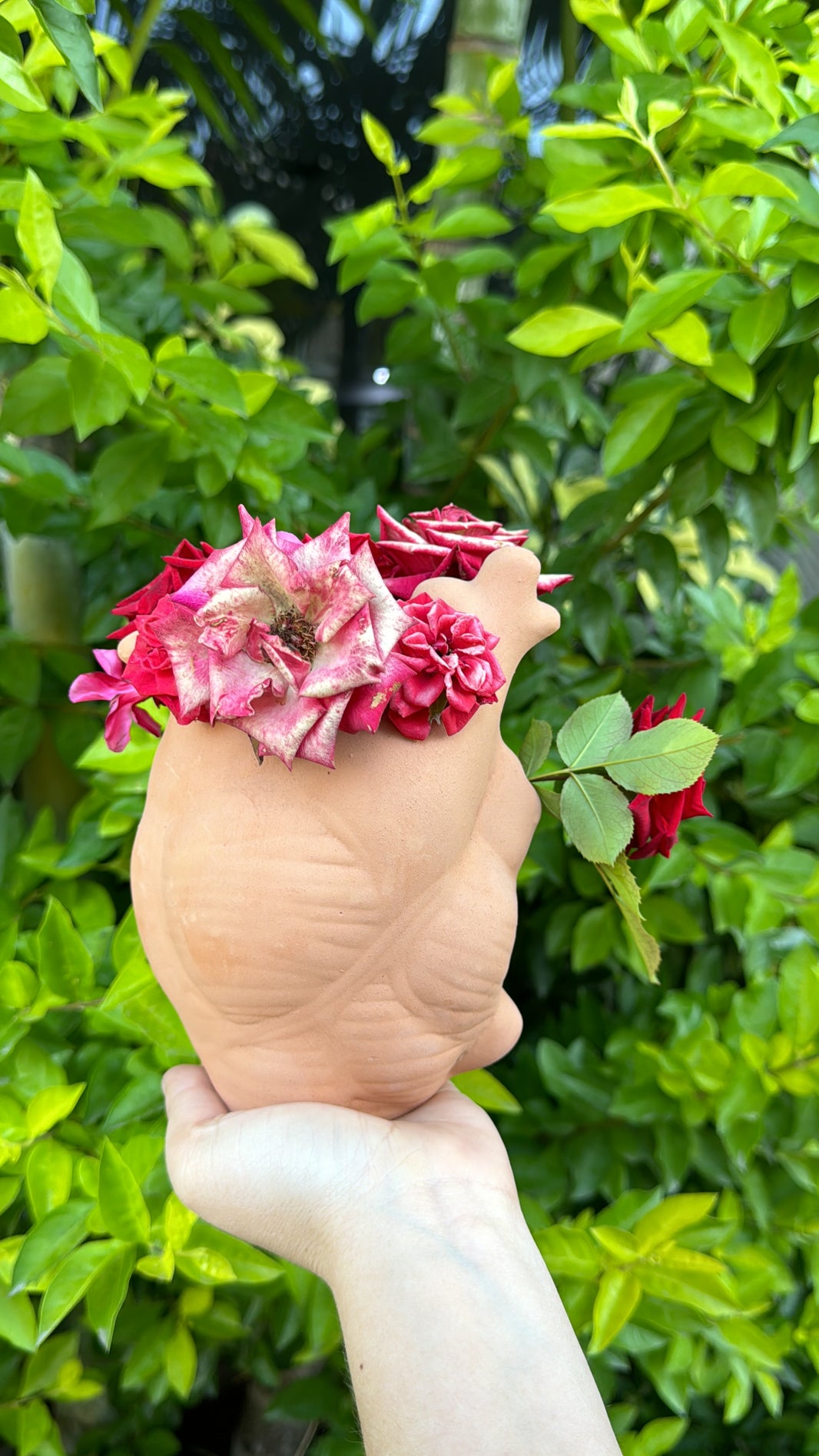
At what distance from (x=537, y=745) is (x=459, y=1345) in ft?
1.03

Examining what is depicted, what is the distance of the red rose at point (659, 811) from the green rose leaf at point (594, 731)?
15mm

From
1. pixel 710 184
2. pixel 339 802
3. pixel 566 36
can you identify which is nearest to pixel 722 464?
pixel 710 184

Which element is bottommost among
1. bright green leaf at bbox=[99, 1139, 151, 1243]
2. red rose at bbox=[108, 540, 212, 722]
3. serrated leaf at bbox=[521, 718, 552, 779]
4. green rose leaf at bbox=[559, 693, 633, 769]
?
bright green leaf at bbox=[99, 1139, 151, 1243]

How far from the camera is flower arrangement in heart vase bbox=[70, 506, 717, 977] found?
459 millimetres

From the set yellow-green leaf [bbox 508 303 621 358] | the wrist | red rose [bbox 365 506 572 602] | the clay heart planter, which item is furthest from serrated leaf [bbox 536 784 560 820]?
yellow-green leaf [bbox 508 303 621 358]

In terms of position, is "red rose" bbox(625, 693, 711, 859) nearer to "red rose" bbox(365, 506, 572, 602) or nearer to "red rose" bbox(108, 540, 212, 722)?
"red rose" bbox(365, 506, 572, 602)

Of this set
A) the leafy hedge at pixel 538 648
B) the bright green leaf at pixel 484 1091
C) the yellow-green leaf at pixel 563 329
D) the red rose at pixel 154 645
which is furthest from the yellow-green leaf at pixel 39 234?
the bright green leaf at pixel 484 1091

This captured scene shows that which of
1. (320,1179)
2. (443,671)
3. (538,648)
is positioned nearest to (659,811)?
(443,671)

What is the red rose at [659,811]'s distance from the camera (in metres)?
0.57

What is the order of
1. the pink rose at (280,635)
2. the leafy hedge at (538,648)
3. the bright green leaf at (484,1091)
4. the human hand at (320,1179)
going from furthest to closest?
the bright green leaf at (484,1091) → the leafy hedge at (538,648) → the human hand at (320,1179) → the pink rose at (280,635)

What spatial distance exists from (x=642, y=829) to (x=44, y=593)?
27.8 inches

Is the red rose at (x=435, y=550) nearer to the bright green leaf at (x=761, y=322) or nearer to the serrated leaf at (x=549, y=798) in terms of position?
the serrated leaf at (x=549, y=798)

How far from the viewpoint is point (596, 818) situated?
536 mm

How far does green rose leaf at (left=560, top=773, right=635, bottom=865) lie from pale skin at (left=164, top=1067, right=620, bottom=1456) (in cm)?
21
